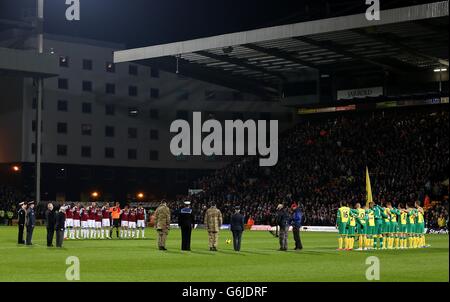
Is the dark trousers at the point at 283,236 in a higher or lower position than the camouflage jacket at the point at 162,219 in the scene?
lower

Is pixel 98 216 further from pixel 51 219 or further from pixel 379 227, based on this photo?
pixel 379 227

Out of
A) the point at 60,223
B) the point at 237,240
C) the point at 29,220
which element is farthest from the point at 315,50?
the point at 60,223

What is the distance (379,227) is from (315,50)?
3176cm

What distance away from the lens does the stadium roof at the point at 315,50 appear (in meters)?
55.1

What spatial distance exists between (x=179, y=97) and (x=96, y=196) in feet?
48.2

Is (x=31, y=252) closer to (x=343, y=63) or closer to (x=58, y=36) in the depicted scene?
(x=343, y=63)

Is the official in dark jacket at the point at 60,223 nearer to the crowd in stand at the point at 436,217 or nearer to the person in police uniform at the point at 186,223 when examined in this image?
the person in police uniform at the point at 186,223

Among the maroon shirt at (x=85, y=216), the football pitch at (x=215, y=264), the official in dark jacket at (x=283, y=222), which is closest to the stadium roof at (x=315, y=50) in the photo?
the maroon shirt at (x=85, y=216)

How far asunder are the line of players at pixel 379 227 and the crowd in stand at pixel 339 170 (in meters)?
18.1

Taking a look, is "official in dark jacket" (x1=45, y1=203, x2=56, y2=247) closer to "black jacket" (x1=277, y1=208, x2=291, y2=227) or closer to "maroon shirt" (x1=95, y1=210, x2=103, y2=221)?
"black jacket" (x1=277, y1=208, x2=291, y2=227)

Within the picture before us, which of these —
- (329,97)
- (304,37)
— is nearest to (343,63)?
(329,97)

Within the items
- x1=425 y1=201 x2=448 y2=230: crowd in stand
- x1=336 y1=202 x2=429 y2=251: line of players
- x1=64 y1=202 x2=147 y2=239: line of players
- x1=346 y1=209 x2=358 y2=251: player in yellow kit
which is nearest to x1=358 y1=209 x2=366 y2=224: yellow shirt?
x1=336 y1=202 x2=429 y2=251: line of players

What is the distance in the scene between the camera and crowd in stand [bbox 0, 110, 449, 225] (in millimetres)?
60375

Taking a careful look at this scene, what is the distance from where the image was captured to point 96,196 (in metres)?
92.3
